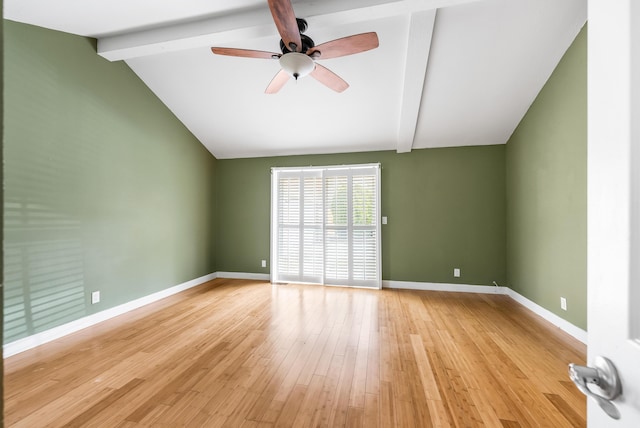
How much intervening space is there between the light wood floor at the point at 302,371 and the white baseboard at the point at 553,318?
0.35ft

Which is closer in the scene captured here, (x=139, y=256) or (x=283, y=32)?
(x=283, y=32)

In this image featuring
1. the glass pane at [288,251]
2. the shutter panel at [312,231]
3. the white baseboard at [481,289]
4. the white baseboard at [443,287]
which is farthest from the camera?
the glass pane at [288,251]

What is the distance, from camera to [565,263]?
112 inches

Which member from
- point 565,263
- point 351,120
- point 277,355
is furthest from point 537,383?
point 351,120

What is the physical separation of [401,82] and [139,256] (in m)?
3.99

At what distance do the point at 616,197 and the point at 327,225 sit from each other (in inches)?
177

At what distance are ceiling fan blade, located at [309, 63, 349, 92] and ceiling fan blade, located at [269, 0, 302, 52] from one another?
14.4 inches

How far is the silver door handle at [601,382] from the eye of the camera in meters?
0.49

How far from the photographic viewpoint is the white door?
0.47 m

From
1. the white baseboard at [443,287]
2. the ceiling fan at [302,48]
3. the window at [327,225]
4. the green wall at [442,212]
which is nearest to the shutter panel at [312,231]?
the window at [327,225]

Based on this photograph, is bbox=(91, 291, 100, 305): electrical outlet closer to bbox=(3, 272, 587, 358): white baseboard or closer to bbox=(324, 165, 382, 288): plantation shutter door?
bbox=(3, 272, 587, 358): white baseboard

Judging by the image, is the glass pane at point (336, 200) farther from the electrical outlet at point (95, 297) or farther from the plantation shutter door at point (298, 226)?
the electrical outlet at point (95, 297)

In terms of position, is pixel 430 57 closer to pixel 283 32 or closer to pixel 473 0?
pixel 473 0

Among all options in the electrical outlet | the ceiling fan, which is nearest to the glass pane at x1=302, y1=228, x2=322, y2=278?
the electrical outlet
